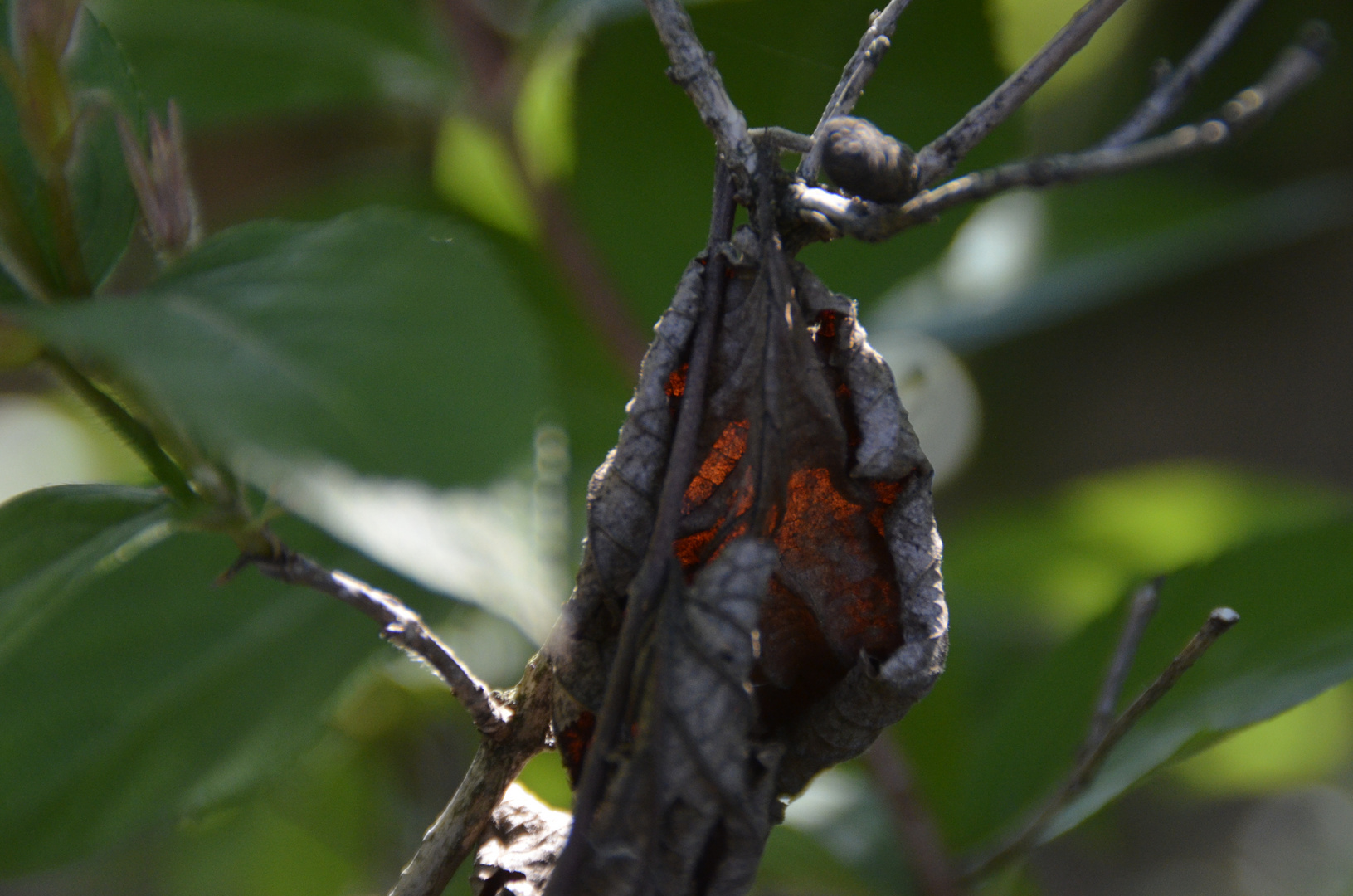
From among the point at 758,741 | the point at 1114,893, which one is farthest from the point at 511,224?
the point at 1114,893

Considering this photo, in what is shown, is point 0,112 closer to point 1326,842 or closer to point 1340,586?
point 1340,586

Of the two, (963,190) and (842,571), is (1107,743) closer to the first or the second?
(842,571)

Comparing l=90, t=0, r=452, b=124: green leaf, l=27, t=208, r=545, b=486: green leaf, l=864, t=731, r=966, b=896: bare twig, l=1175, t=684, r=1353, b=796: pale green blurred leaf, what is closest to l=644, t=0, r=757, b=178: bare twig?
l=27, t=208, r=545, b=486: green leaf

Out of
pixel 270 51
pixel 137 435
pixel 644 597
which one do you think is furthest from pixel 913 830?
pixel 270 51

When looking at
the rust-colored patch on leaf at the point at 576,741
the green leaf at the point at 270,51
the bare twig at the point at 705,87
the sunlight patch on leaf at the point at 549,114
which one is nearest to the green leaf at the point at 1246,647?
the rust-colored patch on leaf at the point at 576,741

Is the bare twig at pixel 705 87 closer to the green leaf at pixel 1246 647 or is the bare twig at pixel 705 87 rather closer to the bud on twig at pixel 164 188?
the bud on twig at pixel 164 188

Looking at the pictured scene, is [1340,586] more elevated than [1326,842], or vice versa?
[1326,842]

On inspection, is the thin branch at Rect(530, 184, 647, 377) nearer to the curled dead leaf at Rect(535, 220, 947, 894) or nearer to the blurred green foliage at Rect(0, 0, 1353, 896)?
the blurred green foliage at Rect(0, 0, 1353, 896)
